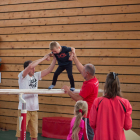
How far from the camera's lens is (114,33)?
4.59 meters

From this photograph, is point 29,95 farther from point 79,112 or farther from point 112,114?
point 112,114

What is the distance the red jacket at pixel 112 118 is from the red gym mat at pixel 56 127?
2753 millimetres

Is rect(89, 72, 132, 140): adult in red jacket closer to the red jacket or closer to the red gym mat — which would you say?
the red jacket

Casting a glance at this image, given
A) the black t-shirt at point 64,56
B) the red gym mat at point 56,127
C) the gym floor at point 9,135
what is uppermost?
the black t-shirt at point 64,56

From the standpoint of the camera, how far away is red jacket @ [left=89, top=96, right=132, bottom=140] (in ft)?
5.76

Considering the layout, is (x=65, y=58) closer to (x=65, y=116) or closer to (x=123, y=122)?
(x=123, y=122)

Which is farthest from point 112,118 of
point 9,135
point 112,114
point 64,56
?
point 9,135

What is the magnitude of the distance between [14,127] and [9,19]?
10.7 ft

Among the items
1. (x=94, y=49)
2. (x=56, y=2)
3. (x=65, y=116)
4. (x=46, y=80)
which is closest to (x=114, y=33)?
(x=94, y=49)

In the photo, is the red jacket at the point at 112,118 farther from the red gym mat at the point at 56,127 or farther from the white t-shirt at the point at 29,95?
the red gym mat at the point at 56,127

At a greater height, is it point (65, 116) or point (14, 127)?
point (65, 116)

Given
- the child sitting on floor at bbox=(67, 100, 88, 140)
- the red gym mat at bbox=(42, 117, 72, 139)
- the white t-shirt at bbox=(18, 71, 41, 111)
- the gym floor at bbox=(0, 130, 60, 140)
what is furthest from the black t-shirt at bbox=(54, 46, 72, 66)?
the gym floor at bbox=(0, 130, 60, 140)

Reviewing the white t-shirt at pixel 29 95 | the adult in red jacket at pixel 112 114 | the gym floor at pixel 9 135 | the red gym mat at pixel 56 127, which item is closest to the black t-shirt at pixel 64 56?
the white t-shirt at pixel 29 95

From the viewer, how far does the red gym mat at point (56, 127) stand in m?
4.45
